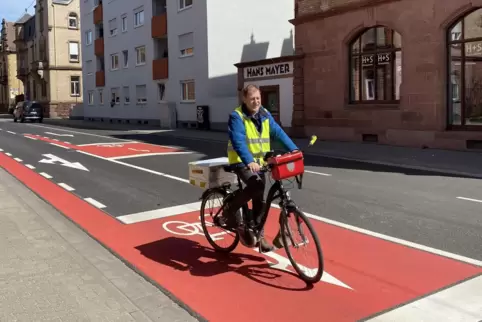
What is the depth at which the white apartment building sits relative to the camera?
2884 centimetres

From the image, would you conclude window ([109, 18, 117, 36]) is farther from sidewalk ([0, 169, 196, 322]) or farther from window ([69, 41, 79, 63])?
sidewalk ([0, 169, 196, 322])

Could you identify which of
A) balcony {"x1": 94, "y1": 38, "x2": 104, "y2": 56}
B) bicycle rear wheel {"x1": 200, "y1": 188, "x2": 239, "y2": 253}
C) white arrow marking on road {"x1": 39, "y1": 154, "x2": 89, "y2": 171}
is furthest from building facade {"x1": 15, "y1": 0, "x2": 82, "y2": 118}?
bicycle rear wheel {"x1": 200, "y1": 188, "x2": 239, "y2": 253}

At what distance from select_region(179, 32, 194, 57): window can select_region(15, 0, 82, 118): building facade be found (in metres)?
28.9

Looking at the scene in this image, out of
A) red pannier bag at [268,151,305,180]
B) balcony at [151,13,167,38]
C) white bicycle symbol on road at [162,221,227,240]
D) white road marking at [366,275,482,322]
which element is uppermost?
balcony at [151,13,167,38]

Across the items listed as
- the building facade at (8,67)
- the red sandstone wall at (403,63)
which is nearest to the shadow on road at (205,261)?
the red sandstone wall at (403,63)

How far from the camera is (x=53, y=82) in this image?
57438 mm

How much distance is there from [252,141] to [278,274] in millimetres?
1292

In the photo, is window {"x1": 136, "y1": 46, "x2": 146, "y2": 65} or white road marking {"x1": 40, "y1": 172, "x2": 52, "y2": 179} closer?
white road marking {"x1": 40, "y1": 172, "x2": 52, "y2": 179}

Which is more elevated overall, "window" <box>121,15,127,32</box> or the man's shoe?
"window" <box>121,15,127,32</box>

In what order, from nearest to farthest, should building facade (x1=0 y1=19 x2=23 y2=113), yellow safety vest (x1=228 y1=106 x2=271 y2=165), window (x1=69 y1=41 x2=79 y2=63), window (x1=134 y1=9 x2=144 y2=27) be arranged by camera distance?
1. yellow safety vest (x1=228 y1=106 x2=271 y2=165)
2. window (x1=134 y1=9 x2=144 y2=27)
3. window (x1=69 y1=41 x2=79 y2=63)
4. building facade (x1=0 y1=19 x2=23 y2=113)

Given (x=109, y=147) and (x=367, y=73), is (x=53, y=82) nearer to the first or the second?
(x=109, y=147)

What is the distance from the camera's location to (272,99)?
23.4m

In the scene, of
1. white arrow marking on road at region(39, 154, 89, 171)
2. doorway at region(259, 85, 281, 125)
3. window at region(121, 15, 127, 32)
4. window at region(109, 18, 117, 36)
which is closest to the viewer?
white arrow marking on road at region(39, 154, 89, 171)

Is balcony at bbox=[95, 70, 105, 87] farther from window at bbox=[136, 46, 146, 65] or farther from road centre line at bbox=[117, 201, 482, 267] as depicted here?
road centre line at bbox=[117, 201, 482, 267]
